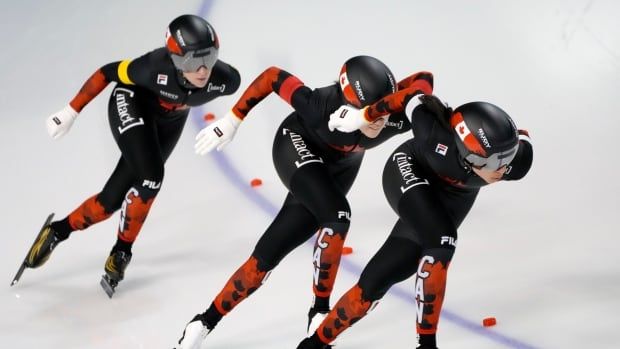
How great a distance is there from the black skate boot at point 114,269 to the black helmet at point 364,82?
5.85ft

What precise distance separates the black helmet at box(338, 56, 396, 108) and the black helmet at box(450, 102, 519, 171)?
1.55 feet

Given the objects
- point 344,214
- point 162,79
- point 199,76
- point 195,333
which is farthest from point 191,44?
point 195,333

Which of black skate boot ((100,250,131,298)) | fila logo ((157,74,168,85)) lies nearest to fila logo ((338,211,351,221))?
A: fila logo ((157,74,168,85))

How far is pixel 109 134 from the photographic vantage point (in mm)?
8531

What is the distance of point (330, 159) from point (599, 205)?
7.20ft

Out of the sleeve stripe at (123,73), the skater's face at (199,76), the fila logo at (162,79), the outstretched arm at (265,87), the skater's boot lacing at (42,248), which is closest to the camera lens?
the outstretched arm at (265,87)

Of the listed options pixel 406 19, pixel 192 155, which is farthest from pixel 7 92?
pixel 406 19

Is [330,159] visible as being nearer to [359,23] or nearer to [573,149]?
[573,149]

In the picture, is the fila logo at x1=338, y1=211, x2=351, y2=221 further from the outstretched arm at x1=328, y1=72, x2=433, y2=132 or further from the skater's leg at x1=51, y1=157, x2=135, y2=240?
the skater's leg at x1=51, y1=157, x2=135, y2=240

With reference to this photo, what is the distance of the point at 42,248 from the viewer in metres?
7.02

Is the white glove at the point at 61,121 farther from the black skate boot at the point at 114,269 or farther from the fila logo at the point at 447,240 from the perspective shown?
the fila logo at the point at 447,240

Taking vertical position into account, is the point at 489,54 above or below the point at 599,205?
above

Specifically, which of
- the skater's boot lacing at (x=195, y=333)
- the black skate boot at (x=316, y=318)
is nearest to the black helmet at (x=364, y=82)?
the black skate boot at (x=316, y=318)

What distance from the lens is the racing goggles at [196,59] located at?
6.41 metres
